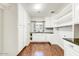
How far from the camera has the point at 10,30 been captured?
257 cm

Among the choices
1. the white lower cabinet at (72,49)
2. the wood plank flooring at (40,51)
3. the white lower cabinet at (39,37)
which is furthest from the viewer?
the white lower cabinet at (39,37)

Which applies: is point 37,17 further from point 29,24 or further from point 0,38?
point 0,38

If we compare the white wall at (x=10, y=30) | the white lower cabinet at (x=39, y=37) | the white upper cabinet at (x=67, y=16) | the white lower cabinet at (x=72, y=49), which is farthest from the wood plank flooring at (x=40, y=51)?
the white lower cabinet at (x=72, y=49)

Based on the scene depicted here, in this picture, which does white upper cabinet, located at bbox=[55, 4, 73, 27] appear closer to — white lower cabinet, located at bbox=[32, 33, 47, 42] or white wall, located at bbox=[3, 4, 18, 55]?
white lower cabinet, located at bbox=[32, 33, 47, 42]

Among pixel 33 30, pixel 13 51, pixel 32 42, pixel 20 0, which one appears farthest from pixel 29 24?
pixel 20 0

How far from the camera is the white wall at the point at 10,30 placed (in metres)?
2.38

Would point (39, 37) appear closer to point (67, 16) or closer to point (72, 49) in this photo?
point (67, 16)

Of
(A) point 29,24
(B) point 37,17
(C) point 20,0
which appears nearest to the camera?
(C) point 20,0

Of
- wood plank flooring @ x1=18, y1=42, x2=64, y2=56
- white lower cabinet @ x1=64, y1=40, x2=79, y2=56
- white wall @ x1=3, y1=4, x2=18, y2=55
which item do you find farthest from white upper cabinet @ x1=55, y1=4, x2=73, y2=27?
white wall @ x1=3, y1=4, x2=18, y2=55

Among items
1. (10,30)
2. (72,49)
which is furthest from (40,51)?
(72,49)

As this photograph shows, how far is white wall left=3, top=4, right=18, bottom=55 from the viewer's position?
7.82ft

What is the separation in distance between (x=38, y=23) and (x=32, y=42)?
74 centimetres

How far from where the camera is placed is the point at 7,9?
2197 mm

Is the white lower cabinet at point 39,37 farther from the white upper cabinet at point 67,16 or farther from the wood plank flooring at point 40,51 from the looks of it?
the white upper cabinet at point 67,16
